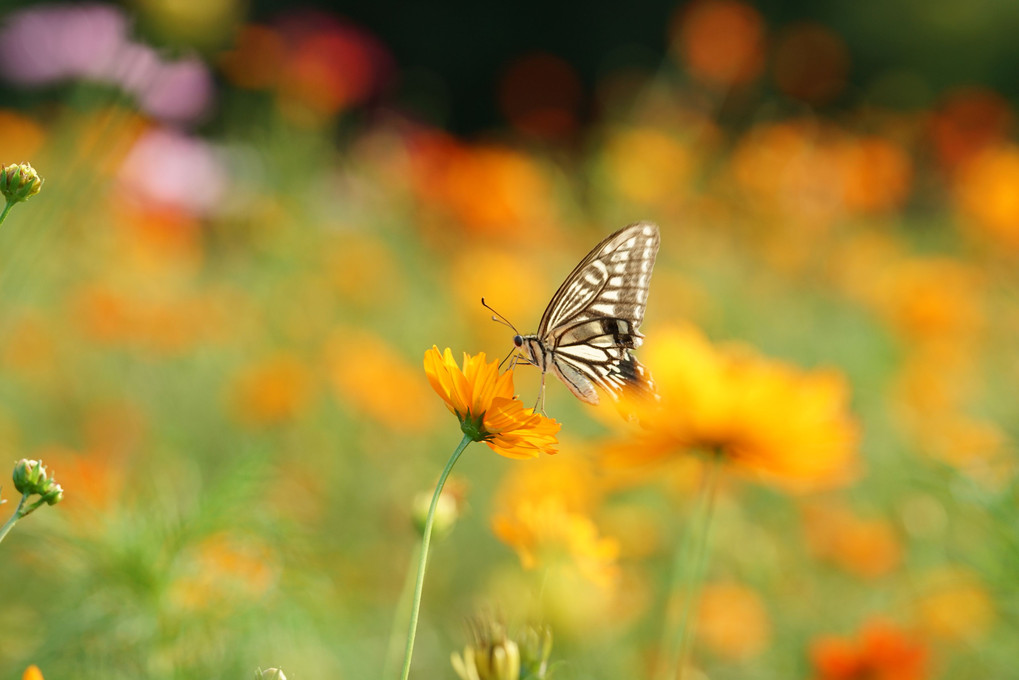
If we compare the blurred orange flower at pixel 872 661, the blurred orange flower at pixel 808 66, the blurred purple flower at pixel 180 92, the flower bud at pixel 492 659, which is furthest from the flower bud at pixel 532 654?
the blurred orange flower at pixel 808 66

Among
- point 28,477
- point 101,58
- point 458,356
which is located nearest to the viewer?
point 28,477

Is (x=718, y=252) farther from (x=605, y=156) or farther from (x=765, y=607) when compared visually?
(x=765, y=607)

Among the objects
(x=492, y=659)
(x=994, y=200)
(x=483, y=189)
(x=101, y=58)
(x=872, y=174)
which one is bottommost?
(x=492, y=659)

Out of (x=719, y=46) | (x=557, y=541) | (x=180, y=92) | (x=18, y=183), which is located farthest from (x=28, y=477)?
(x=719, y=46)

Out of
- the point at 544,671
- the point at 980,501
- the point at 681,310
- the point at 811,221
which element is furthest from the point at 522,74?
the point at 544,671

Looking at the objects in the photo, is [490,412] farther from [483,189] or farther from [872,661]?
[483,189]

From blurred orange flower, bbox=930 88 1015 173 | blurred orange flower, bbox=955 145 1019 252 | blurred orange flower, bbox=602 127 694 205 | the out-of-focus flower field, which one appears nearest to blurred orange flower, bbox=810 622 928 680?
the out-of-focus flower field

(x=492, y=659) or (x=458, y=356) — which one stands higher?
(x=458, y=356)
